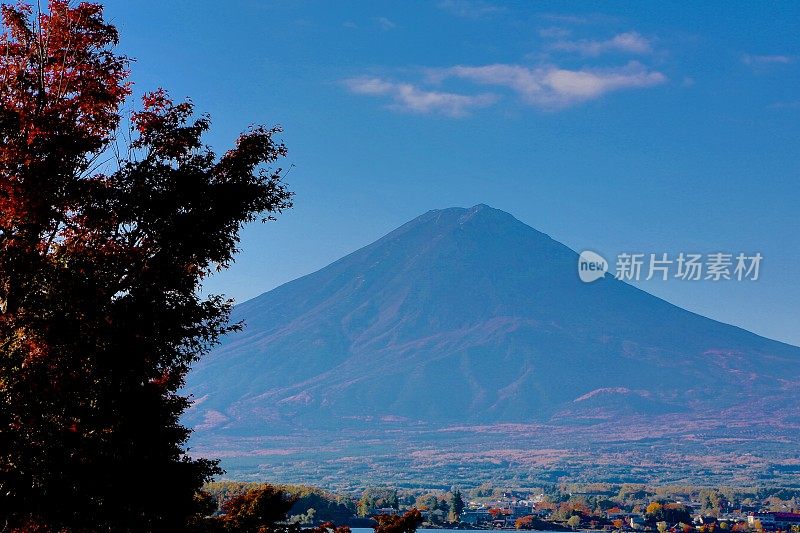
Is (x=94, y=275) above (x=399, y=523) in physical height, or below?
above

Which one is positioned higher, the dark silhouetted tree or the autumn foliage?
the dark silhouetted tree

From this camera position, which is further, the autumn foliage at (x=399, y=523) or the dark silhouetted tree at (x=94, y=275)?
the autumn foliage at (x=399, y=523)

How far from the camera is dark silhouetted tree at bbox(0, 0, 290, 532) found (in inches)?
308

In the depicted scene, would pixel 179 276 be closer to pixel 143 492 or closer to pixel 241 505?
pixel 143 492

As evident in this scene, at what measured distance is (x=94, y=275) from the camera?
26.4 feet

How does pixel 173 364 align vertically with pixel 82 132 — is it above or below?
below

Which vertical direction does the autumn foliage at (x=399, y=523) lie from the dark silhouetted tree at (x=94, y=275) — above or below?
below

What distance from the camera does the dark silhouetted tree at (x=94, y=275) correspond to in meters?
7.82

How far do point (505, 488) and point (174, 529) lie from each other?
476ft

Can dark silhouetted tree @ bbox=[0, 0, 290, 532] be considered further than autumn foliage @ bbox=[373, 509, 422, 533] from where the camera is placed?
No

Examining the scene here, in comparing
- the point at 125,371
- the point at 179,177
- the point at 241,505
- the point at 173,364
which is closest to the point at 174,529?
the point at 173,364

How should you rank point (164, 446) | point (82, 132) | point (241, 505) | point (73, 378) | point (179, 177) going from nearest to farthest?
1. point (73, 378)
2. point (82, 132)
3. point (179, 177)
4. point (164, 446)
5. point (241, 505)

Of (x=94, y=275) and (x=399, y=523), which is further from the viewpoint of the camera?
(x=399, y=523)

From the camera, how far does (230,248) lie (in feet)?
30.7
